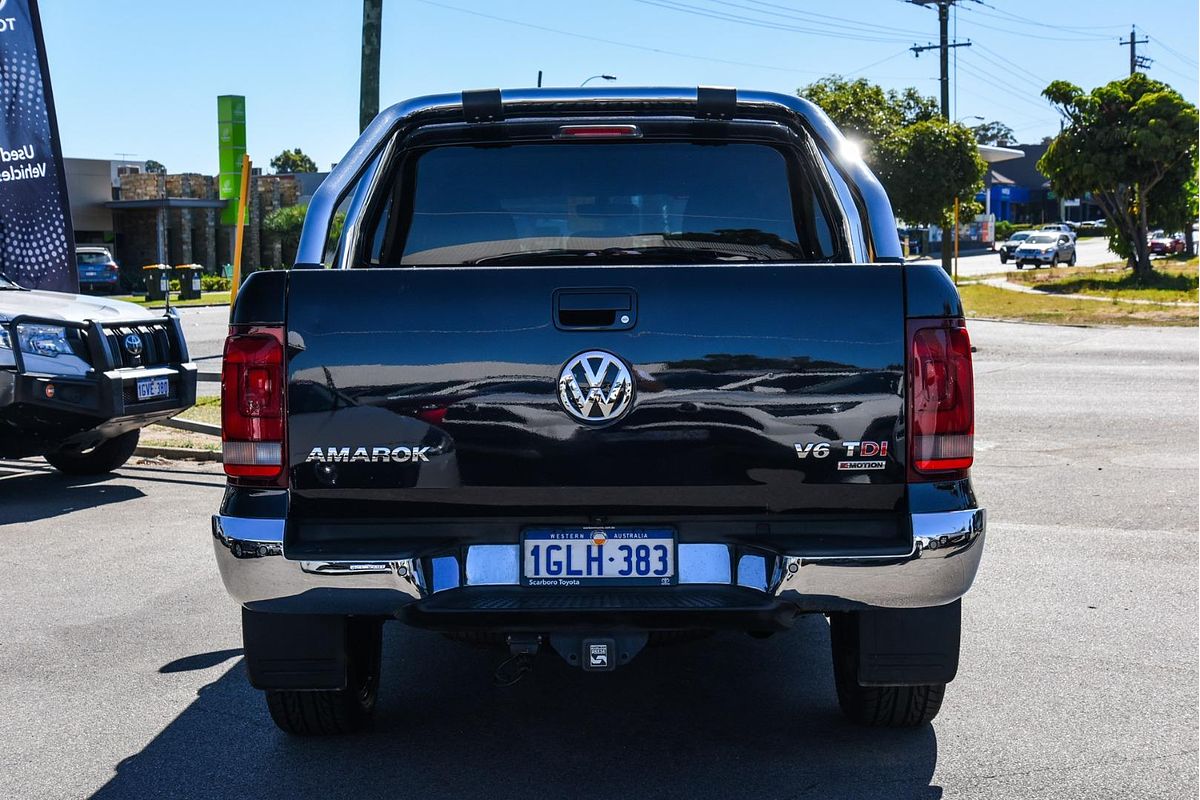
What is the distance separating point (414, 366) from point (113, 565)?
409 cm

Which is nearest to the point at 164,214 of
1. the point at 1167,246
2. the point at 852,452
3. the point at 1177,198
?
the point at 1177,198

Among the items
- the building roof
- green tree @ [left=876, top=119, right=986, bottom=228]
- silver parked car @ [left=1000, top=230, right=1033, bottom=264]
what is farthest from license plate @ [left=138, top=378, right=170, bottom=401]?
the building roof

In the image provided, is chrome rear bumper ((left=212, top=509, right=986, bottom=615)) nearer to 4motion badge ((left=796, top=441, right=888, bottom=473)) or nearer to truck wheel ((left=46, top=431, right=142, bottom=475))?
4motion badge ((left=796, top=441, right=888, bottom=473))

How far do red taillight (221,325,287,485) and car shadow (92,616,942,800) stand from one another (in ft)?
3.23

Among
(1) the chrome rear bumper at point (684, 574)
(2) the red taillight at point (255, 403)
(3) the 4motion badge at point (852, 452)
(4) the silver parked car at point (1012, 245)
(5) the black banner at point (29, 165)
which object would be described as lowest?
(1) the chrome rear bumper at point (684, 574)

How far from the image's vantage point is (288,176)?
66438 millimetres

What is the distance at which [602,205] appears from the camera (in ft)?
15.3

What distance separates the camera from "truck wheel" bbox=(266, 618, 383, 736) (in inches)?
161

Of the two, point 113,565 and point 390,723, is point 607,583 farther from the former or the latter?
point 113,565

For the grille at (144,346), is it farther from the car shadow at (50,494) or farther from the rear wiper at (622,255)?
the rear wiper at (622,255)

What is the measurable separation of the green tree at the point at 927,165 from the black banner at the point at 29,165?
103 feet

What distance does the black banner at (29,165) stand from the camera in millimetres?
13141

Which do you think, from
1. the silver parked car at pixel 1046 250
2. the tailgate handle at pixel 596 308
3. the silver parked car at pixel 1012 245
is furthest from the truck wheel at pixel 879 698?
the silver parked car at pixel 1012 245

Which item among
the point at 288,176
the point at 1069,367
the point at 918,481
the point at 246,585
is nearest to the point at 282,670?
the point at 246,585
